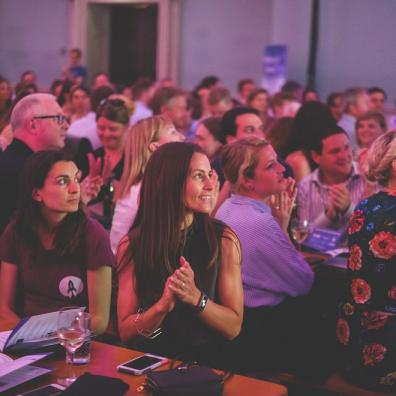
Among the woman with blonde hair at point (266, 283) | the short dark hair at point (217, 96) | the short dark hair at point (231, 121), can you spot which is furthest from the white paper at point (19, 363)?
the short dark hair at point (217, 96)

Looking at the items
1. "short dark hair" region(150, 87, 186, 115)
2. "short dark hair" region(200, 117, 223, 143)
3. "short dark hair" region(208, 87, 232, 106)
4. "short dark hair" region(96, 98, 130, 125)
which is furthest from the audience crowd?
"short dark hair" region(208, 87, 232, 106)

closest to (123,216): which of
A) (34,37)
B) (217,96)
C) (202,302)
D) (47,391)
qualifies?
(202,302)

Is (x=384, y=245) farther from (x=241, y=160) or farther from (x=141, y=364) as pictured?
(x=141, y=364)

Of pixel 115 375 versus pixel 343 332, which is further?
pixel 343 332

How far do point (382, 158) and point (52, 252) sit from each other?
1476mm

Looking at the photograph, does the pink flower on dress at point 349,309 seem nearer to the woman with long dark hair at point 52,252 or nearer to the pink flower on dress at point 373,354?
the pink flower on dress at point 373,354

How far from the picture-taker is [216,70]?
48.3 feet

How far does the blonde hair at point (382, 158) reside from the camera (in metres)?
3.47

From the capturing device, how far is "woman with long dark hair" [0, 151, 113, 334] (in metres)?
3.21

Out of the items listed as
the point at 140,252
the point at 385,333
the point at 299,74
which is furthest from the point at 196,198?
the point at 299,74

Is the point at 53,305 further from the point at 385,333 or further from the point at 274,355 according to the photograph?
the point at 385,333

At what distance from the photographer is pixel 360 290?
3.37m

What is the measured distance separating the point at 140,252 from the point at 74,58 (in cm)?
1212

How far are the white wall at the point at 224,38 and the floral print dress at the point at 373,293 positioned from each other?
11.2 metres
